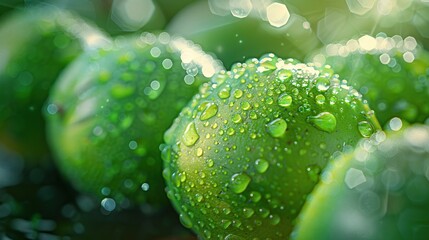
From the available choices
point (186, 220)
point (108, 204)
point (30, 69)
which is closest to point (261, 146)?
point (186, 220)

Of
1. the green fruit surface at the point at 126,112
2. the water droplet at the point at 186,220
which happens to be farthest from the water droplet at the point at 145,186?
the water droplet at the point at 186,220

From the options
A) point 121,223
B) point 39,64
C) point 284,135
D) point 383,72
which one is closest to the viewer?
point 284,135

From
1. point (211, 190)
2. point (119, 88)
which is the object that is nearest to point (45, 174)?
point (119, 88)

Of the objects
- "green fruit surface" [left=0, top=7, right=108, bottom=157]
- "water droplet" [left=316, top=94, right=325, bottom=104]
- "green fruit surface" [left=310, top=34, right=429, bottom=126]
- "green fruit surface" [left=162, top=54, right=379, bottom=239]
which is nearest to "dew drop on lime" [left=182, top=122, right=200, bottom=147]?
"green fruit surface" [left=162, top=54, right=379, bottom=239]

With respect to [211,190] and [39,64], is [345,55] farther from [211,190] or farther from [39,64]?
[39,64]

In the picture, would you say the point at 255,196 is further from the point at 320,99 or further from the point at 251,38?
the point at 251,38
